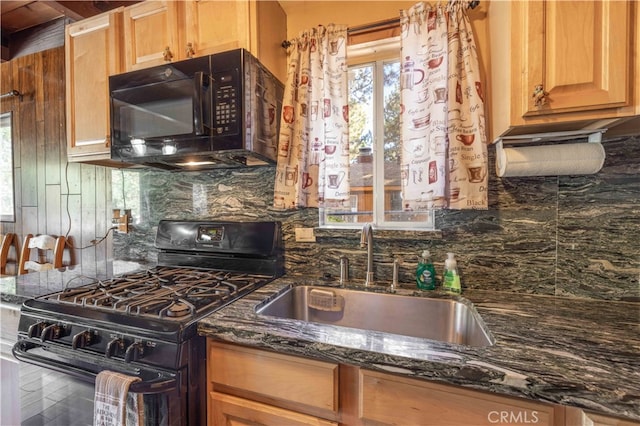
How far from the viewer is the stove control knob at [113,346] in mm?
888

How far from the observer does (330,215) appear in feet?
5.03

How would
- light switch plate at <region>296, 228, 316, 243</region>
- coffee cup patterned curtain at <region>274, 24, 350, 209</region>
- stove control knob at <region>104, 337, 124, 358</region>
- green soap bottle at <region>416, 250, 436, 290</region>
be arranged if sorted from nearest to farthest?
stove control knob at <region>104, 337, 124, 358</region> < green soap bottle at <region>416, 250, 436, 290</region> < coffee cup patterned curtain at <region>274, 24, 350, 209</region> < light switch plate at <region>296, 228, 316, 243</region>

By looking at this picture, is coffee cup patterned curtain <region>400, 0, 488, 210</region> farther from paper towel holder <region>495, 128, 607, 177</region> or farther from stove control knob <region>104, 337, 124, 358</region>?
stove control knob <region>104, 337, 124, 358</region>

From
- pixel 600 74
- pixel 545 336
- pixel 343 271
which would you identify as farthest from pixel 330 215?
pixel 600 74

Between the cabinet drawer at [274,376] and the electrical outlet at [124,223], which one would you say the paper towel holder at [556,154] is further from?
the electrical outlet at [124,223]

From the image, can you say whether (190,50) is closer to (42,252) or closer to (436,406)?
(436,406)

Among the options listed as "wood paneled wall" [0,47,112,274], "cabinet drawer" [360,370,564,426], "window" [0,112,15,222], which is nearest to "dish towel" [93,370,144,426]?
"cabinet drawer" [360,370,564,426]

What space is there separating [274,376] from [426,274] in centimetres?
77

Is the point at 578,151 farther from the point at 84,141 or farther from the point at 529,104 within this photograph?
the point at 84,141

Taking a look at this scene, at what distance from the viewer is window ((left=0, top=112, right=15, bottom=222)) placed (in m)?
2.48

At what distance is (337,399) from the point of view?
2.53 feet

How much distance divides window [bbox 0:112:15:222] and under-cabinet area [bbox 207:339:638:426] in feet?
9.73

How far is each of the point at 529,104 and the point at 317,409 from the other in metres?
1.12

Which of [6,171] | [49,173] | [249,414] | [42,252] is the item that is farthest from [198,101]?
[6,171]
